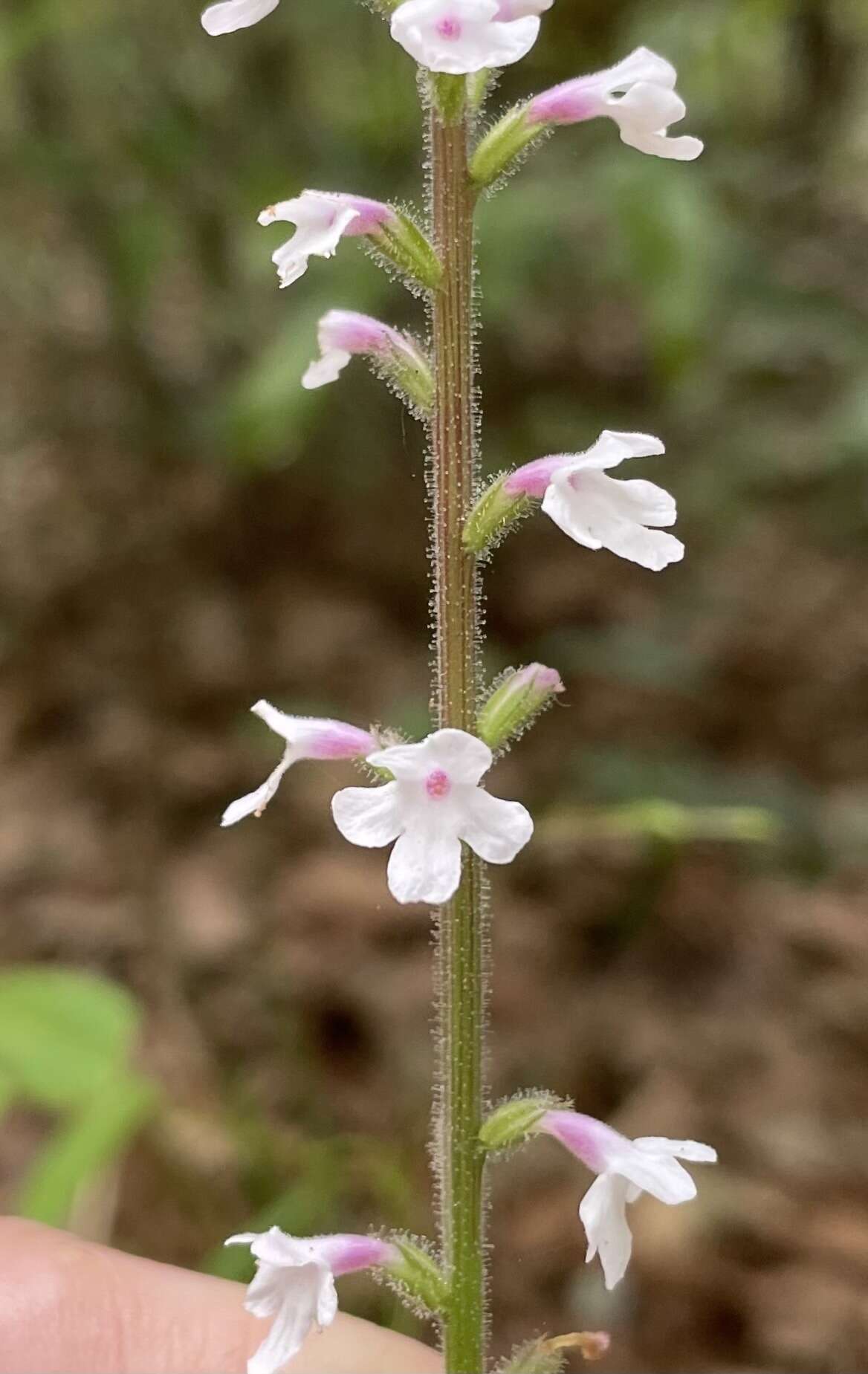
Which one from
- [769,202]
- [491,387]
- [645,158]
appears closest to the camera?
[645,158]

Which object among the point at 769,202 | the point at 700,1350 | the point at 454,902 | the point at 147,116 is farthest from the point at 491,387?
the point at 454,902

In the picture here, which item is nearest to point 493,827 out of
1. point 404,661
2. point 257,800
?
point 257,800

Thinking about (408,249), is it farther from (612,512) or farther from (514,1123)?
(514,1123)

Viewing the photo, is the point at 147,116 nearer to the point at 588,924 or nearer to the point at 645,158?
the point at 645,158

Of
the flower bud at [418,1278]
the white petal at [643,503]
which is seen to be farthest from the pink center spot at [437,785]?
the flower bud at [418,1278]

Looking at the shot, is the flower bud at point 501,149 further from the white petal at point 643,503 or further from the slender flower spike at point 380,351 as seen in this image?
the white petal at point 643,503

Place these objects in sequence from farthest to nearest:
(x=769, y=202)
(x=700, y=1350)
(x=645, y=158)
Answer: (x=769, y=202) < (x=645, y=158) < (x=700, y=1350)
